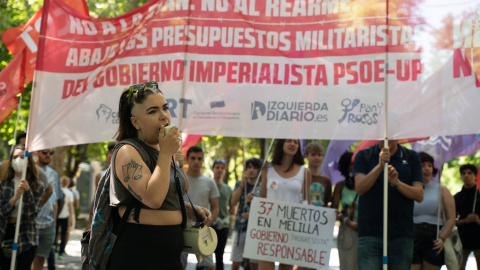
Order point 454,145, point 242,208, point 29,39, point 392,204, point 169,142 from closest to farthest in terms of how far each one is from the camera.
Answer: point 169,142, point 392,204, point 29,39, point 454,145, point 242,208

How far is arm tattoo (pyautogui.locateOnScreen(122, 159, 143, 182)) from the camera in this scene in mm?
3959

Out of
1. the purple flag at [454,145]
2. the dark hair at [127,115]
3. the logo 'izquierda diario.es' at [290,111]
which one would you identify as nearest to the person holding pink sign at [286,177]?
the logo 'izquierda diario.es' at [290,111]

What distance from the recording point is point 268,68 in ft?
24.5

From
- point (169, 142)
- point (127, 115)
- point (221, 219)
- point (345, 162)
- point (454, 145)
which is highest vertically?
point (454, 145)

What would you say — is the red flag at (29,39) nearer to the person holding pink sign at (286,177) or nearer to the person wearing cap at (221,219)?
the person holding pink sign at (286,177)

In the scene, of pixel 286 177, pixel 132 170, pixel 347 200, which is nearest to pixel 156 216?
pixel 132 170

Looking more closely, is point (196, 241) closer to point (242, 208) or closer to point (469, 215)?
point (242, 208)

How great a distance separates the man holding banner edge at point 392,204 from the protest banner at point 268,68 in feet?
1.24

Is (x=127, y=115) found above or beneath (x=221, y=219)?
above

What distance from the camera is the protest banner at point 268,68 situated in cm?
698

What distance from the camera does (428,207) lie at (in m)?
8.59

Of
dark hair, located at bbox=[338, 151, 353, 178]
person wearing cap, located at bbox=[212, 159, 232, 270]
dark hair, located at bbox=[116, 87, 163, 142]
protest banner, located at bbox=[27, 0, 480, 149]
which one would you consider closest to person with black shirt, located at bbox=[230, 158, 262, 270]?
person wearing cap, located at bbox=[212, 159, 232, 270]

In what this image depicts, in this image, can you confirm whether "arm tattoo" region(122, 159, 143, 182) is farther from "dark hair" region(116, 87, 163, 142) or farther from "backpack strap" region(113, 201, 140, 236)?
"dark hair" region(116, 87, 163, 142)

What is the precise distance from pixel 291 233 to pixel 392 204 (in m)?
1.43
